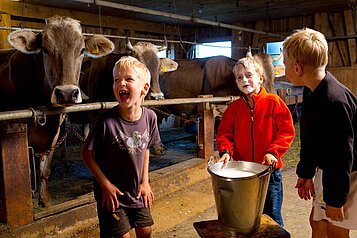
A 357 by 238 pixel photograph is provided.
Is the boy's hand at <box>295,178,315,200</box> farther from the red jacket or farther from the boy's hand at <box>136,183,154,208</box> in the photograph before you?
the boy's hand at <box>136,183,154,208</box>

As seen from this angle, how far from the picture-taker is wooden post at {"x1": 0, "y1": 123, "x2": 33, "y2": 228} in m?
2.32

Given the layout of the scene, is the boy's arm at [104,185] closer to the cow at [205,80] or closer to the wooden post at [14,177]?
the wooden post at [14,177]

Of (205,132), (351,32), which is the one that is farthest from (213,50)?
(205,132)

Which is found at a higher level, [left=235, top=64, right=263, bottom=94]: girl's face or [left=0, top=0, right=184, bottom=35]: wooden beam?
[left=0, top=0, right=184, bottom=35]: wooden beam

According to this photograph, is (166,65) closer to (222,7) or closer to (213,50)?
(222,7)

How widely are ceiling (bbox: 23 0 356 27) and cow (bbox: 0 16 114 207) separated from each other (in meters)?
3.79

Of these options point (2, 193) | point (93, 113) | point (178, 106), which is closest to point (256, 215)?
point (2, 193)

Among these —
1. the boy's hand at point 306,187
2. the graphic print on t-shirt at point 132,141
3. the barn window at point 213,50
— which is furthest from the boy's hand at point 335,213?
the barn window at point 213,50

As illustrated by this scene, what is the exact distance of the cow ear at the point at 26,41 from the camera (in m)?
2.82

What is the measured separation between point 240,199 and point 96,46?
7.80ft

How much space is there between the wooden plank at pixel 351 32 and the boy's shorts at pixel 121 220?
28.8ft

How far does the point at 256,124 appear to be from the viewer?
2.20m

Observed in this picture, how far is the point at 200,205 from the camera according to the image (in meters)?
3.54

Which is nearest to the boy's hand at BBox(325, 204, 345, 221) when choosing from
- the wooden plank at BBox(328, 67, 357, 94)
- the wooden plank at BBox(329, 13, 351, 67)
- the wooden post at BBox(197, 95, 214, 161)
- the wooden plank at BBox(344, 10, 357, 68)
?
the wooden post at BBox(197, 95, 214, 161)
